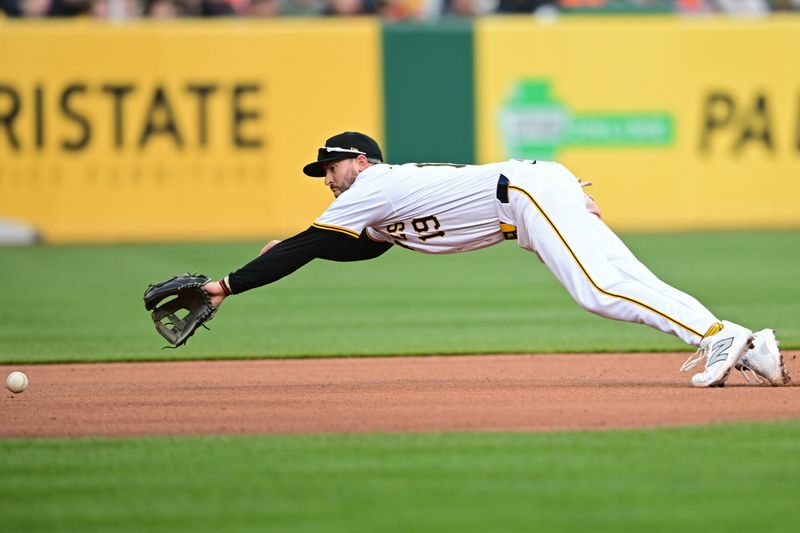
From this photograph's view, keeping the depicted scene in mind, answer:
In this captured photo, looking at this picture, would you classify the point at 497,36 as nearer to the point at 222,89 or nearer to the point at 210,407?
the point at 222,89

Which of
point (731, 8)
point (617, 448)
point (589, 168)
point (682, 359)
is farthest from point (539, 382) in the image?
point (731, 8)

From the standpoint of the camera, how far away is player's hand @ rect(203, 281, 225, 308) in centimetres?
763

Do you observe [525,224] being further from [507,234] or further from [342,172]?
[342,172]

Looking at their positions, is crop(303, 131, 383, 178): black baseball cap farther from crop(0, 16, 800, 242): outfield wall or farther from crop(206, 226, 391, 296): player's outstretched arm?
crop(0, 16, 800, 242): outfield wall

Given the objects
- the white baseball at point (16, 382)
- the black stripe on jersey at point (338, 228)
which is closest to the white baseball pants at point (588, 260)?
the black stripe on jersey at point (338, 228)

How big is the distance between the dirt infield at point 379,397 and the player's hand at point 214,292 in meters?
0.51

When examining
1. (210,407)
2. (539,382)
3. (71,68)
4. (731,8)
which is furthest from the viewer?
(731,8)

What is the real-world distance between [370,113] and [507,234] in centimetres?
1227

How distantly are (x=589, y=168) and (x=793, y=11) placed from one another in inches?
214

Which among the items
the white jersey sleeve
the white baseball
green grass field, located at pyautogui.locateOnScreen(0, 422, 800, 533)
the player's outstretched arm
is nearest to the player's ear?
the white jersey sleeve

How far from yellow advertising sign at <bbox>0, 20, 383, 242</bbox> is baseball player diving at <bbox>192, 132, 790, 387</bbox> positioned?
11.5 metres

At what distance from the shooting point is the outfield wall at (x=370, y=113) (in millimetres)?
18906

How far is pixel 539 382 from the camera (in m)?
8.04

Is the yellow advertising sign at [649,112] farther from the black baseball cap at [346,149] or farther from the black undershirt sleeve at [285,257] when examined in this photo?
the black undershirt sleeve at [285,257]
